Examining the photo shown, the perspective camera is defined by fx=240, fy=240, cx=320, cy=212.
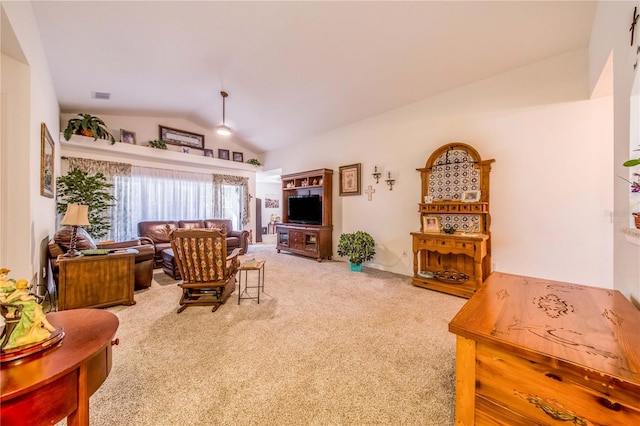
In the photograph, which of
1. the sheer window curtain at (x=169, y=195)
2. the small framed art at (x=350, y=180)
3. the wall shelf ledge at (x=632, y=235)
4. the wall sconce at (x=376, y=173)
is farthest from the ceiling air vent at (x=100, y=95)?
the wall shelf ledge at (x=632, y=235)

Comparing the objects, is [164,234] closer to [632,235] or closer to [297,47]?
[297,47]

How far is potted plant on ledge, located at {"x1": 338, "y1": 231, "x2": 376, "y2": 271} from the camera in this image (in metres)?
4.50

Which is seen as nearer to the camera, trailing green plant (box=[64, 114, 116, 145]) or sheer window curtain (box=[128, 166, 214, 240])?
trailing green plant (box=[64, 114, 116, 145])

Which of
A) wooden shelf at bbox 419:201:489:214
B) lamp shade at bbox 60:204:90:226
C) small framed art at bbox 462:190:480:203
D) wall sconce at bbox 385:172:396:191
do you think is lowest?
lamp shade at bbox 60:204:90:226

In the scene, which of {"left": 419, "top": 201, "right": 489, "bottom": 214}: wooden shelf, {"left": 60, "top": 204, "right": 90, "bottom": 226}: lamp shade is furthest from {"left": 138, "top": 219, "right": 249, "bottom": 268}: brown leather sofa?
{"left": 419, "top": 201, "right": 489, "bottom": 214}: wooden shelf

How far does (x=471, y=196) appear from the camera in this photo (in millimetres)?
3506

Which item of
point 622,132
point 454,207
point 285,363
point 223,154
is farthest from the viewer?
point 223,154

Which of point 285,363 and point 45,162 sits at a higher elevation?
point 45,162

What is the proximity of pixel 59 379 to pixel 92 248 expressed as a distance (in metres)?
3.36

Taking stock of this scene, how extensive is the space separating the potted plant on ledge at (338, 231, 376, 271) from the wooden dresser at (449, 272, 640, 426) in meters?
3.22

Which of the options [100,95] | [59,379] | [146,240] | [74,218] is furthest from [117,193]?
[59,379]

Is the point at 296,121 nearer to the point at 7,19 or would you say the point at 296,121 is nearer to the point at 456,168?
the point at 456,168

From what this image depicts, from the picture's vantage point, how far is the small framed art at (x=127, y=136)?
5.29 m

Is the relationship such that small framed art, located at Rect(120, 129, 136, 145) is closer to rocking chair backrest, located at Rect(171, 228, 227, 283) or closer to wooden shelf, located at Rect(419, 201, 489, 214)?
rocking chair backrest, located at Rect(171, 228, 227, 283)
